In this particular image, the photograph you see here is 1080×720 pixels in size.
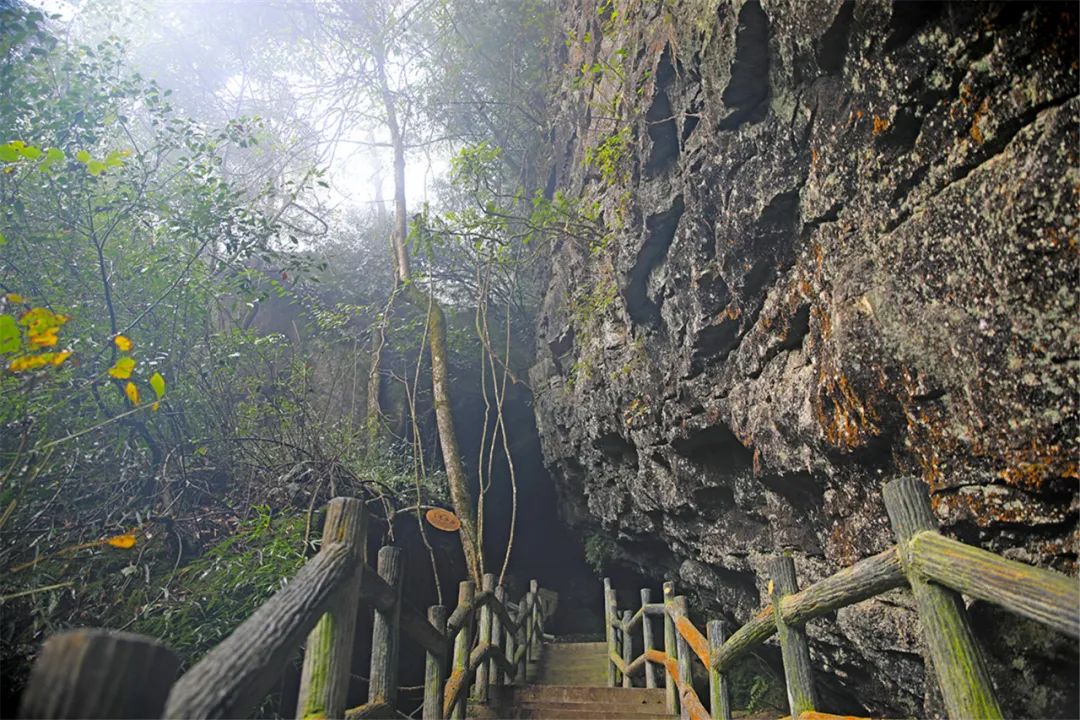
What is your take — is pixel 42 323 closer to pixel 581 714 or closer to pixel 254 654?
pixel 254 654

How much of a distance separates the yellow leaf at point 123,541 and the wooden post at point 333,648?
3050 millimetres

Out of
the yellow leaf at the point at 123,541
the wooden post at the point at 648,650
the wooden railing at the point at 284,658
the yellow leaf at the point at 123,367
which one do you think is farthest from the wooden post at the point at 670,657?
the yellow leaf at the point at 123,367

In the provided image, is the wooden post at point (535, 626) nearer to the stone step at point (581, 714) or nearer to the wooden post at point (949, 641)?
the stone step at point (581, 714)

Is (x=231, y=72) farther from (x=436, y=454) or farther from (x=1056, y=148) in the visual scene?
(x=1056, y=148)

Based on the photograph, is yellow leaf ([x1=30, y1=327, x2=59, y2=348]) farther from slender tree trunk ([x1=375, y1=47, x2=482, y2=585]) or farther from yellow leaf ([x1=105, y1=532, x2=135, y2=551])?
slender tree trunk ([x1=375, y1=47, x2=482, y2=585])

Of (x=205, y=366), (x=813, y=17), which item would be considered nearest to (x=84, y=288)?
(x=205, y=366)

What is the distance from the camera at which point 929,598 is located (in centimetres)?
166

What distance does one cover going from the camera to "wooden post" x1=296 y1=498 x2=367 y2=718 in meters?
1.62

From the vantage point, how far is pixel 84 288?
5191mm

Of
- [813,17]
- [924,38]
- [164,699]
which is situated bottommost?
[164,699]

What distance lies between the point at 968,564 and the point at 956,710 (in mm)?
401

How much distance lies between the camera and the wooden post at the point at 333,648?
5.31 feet

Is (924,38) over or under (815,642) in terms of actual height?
over

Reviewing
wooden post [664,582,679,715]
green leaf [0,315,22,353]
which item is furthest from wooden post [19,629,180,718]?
wooden post [664,582,679,715]
